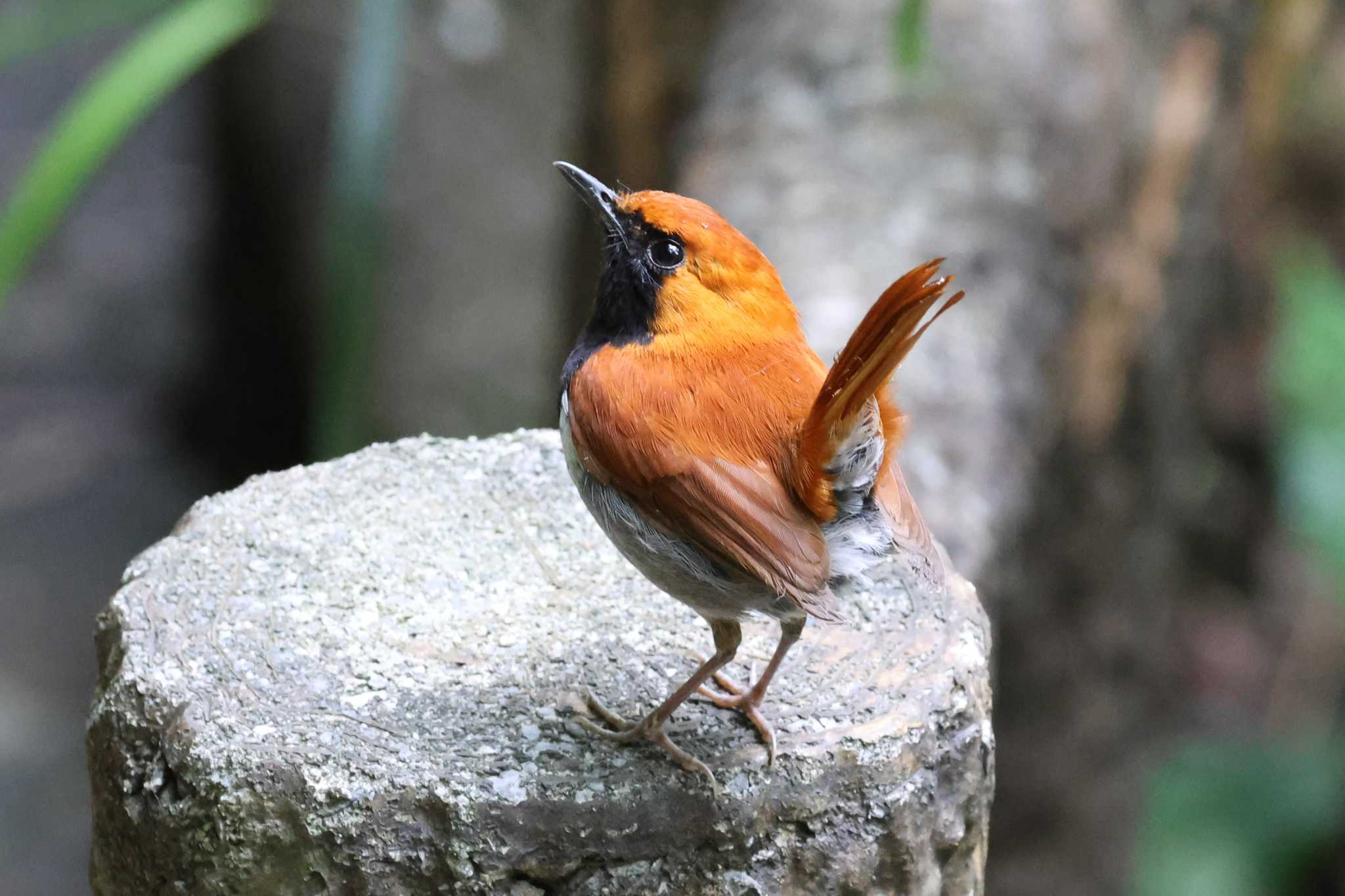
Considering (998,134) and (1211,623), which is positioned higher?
(998,134)

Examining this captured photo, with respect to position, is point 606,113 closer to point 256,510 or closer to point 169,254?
point 256,510

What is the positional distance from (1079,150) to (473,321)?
11.3 ft

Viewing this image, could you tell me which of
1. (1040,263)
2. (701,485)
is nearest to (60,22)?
(1040,263)

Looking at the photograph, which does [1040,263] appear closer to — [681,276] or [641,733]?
[681,276]

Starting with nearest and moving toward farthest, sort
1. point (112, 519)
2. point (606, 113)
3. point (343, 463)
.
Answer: point (343, 463) < point (606, 113) < point (112, 519)

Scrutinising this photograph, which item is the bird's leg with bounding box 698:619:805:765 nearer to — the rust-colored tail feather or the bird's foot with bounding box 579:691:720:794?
the bird's foot with bounding box 579:691:720:794

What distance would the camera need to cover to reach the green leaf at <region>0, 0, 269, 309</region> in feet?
11.5

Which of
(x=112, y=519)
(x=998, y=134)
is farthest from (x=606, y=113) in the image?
(x=112, y=519)

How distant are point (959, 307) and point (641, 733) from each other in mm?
1987

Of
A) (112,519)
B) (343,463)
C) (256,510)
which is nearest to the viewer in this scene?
(256,510)

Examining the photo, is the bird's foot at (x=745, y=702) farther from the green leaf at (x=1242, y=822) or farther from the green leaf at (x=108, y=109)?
the green leaf at (x=1242, y=822)

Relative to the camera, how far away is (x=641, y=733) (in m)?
1.92

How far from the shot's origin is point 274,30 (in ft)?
20.6

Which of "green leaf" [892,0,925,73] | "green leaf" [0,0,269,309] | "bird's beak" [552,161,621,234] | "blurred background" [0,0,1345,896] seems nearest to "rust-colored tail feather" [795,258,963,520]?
"bird's beak" [552,161,621,234]
